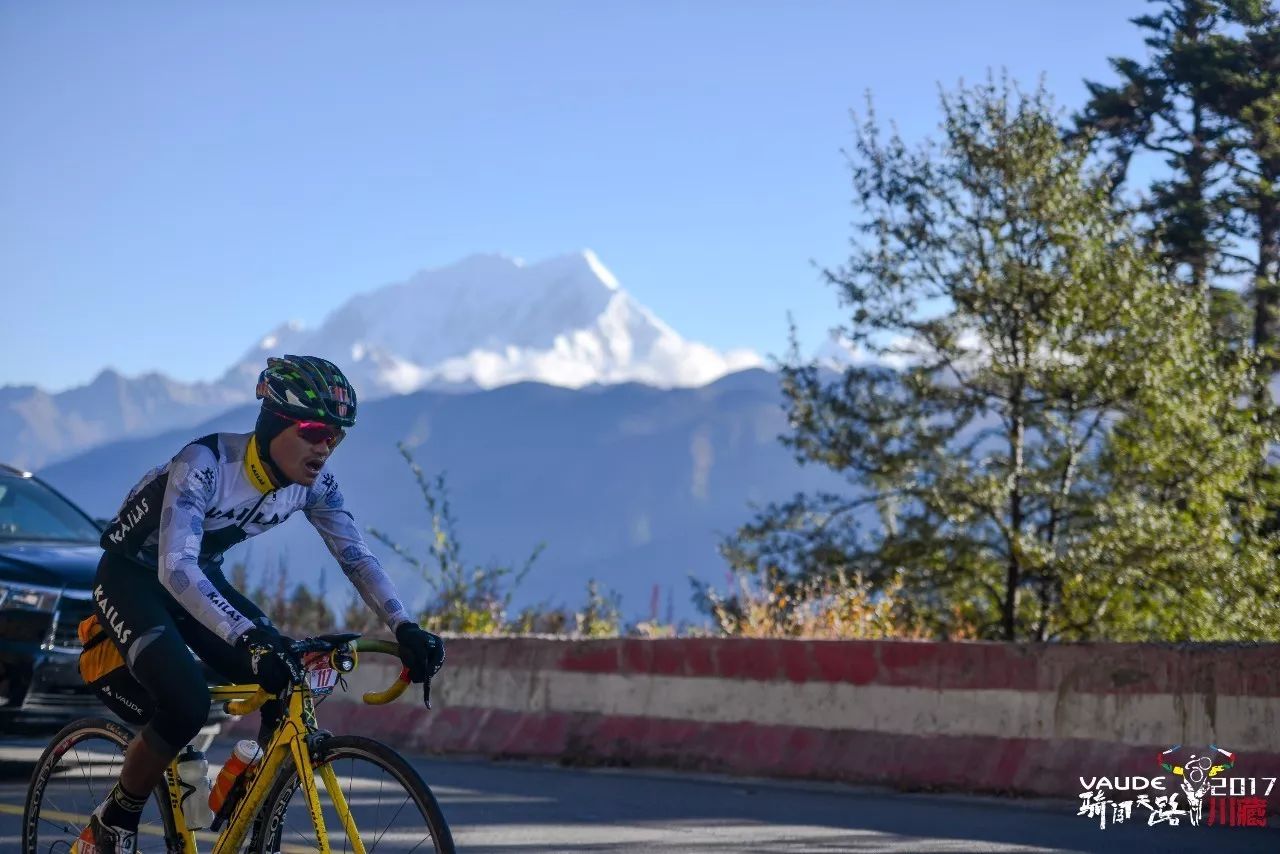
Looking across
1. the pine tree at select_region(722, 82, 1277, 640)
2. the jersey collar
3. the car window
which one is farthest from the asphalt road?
the pine tree at select_region(722, 82, 1277, 640)

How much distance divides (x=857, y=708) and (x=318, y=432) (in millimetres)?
6219

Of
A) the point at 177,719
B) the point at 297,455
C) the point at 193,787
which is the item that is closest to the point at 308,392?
the point at 297,455

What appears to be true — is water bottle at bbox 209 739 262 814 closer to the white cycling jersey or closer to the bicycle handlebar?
the bicycle handlebar

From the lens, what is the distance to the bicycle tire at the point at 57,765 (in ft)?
17.0

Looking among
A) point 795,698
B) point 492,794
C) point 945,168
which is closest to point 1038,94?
point 945,168

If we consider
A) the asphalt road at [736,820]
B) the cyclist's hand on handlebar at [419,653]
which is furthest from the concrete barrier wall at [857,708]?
the cyclist's hand on handlebar at [419,653]

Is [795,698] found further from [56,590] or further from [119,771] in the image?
[119,771]

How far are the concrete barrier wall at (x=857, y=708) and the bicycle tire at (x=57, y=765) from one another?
564cm

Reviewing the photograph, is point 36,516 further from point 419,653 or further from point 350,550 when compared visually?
point 419,653

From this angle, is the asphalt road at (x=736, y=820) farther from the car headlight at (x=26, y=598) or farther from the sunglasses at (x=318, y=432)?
the sunglasses at (x=318, y=432)

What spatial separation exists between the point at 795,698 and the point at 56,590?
450 centimetres

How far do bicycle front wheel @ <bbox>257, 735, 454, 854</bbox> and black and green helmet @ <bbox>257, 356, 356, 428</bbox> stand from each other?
910mm

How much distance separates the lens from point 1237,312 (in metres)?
30.6

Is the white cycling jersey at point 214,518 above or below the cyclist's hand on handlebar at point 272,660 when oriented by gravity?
above
